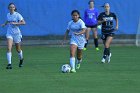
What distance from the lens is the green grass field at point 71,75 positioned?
13667 millimetres

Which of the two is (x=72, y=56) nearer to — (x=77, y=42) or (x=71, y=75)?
(x=77, y=42)

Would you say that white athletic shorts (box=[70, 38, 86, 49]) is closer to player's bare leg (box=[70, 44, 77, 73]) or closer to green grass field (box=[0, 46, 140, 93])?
player's bare leg (box=[70, 44, 77, 73])

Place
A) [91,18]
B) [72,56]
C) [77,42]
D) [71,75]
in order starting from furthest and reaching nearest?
[91,18] < [77,42] < [72,56] < [71,75]

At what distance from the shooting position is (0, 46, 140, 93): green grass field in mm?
13667

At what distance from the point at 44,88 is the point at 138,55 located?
10.2 metres

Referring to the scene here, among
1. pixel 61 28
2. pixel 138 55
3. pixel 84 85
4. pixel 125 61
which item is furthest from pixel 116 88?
pixel 61 28

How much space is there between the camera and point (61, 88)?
13688 mm

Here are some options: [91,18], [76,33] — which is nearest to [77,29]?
[76,33]

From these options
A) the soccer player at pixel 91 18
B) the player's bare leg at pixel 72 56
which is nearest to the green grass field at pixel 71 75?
the player's bare leg at pixel 72 56

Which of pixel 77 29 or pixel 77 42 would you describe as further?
pixel 77 42

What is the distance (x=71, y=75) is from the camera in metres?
16.4

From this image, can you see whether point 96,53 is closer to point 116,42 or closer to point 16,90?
point 116,42

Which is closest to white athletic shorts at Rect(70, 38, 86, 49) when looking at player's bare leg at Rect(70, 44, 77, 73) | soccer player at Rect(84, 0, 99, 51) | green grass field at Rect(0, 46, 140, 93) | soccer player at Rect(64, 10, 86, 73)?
soccer player at Rect(64, 10, 86, 73)

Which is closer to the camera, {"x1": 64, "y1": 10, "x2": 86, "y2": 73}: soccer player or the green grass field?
the green grass field
